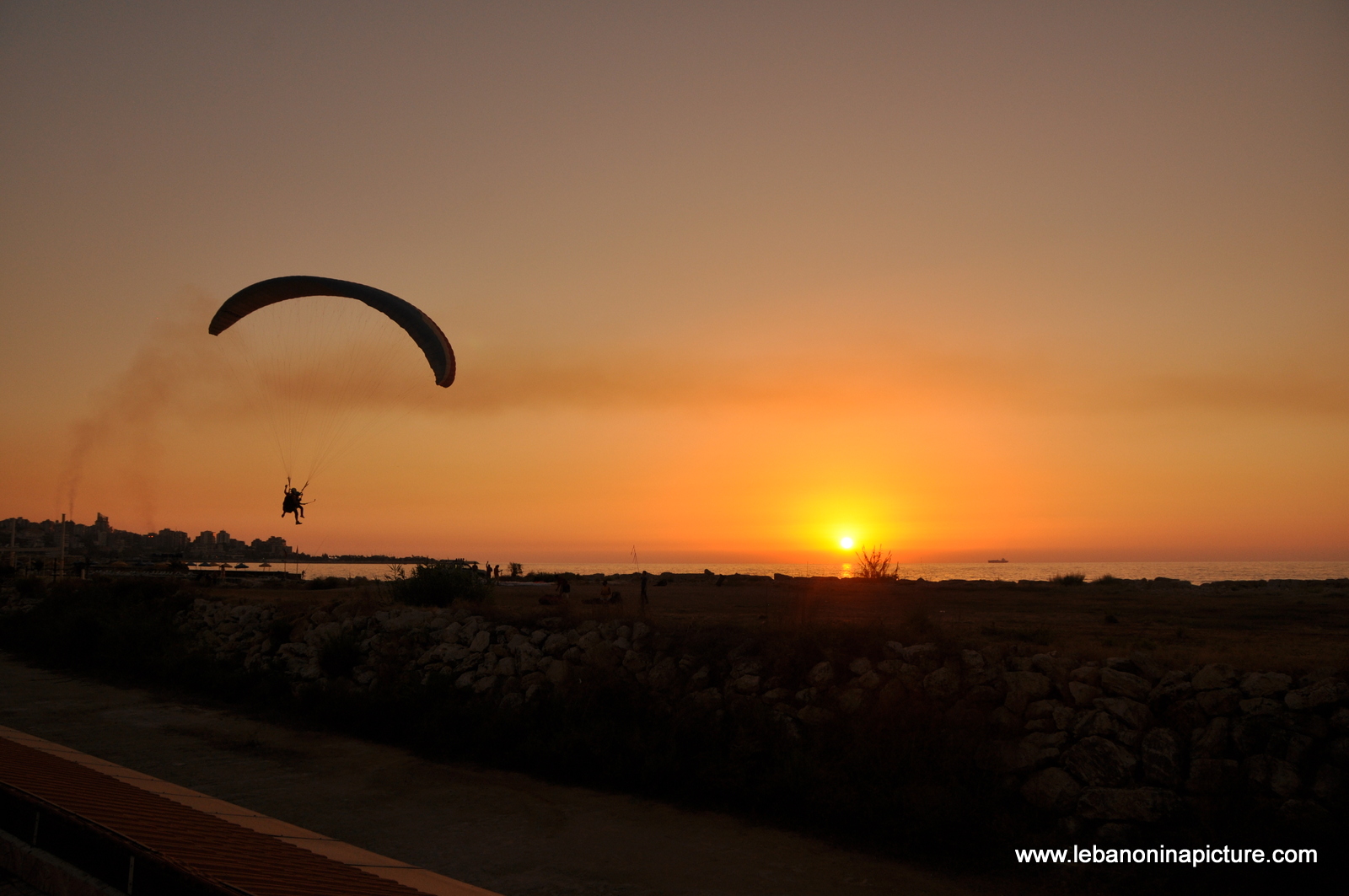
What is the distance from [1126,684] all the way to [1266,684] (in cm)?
143

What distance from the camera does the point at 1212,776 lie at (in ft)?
28.1

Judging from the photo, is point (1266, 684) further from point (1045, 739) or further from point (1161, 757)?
point (1045, 739)

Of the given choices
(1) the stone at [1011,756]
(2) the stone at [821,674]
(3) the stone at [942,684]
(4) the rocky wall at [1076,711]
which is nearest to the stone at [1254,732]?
(4) the rocky wall at [1076,711]

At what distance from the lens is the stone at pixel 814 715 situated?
1088cm

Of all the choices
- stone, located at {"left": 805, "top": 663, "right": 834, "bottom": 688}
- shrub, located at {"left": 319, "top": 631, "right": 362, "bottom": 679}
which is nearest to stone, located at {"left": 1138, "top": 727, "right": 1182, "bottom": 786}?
stone, located at {"left": 805, "top": 663, "right": 834, "bottom": 688}

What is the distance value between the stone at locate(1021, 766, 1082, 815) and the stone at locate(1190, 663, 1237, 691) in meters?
2.02

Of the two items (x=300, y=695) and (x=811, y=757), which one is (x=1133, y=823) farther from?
(x=300, y=695)

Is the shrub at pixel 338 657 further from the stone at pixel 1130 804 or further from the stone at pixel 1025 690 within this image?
the stone at pixel 1130 804

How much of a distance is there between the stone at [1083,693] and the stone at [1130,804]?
1.11m

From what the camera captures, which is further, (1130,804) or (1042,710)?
(1042,710)

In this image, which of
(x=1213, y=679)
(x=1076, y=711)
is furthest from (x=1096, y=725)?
(x=1213, y=679)

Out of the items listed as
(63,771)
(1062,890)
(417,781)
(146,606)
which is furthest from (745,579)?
(63,771)

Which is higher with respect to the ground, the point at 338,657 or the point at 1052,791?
the point at 338,657

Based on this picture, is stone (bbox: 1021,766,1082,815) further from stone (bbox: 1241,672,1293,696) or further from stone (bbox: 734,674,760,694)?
stone (bbox: 734,674,760,694)
